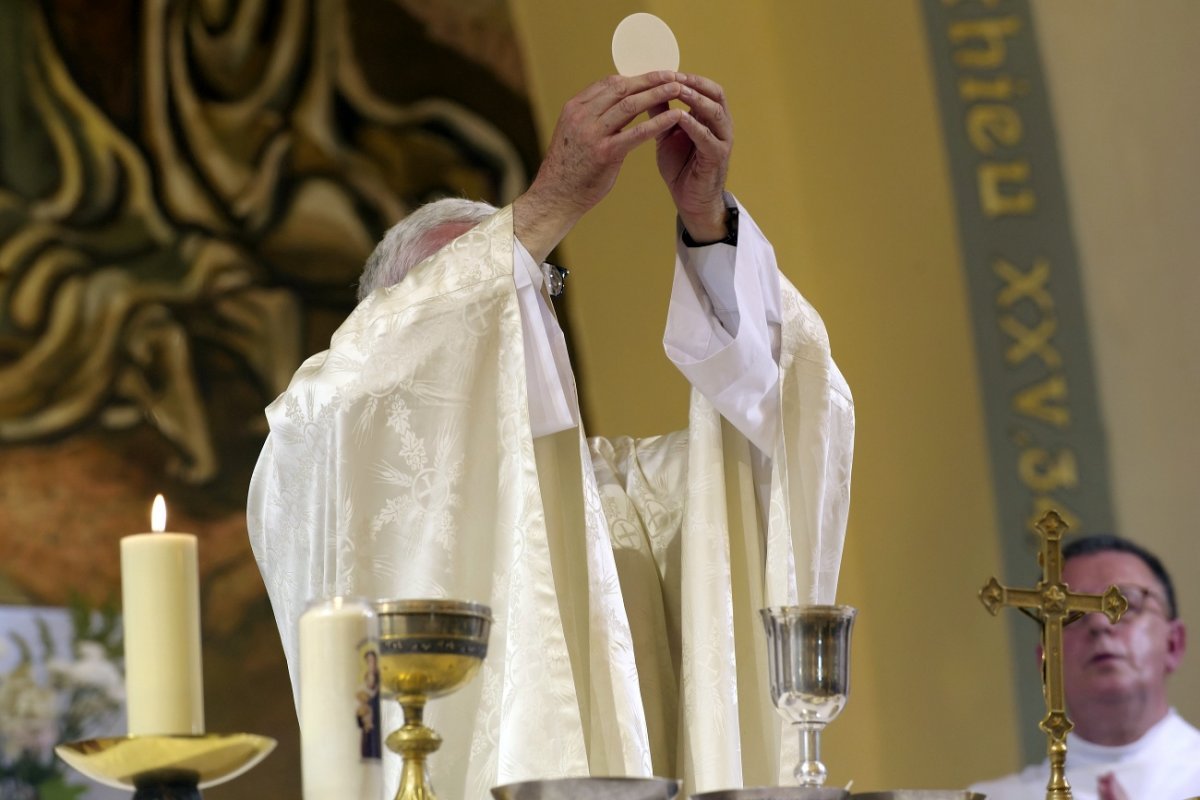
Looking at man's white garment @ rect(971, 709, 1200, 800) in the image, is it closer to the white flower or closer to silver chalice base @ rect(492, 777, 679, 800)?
the white flower

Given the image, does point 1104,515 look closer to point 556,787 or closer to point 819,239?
point 819,239

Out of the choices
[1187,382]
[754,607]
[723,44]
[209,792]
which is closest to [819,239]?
[723,44]

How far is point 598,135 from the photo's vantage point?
255 cm

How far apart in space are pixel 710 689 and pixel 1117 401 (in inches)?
115

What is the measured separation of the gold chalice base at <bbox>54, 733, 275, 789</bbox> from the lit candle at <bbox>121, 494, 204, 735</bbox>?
39 mm

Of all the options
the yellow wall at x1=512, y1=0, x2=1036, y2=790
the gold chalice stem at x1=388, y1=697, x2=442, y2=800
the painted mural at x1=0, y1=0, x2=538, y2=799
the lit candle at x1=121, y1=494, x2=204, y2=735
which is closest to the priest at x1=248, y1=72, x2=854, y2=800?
the gold chalice stem at x1=388, y1=697, x2=442, y2=800

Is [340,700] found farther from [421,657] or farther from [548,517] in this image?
[548,517]

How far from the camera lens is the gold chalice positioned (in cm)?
152

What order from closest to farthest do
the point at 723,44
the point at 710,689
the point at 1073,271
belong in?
the point at 710,689
the point at 1073,271
the point at 723,44

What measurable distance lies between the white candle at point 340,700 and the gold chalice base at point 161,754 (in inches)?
2.3

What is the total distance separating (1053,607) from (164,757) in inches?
52.7

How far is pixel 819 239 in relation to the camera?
5531 mm

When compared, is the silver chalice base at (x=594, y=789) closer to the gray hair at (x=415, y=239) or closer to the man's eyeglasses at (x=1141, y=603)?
the gray hair at (x=415, y=239)

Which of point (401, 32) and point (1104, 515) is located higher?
point (401, 32)
